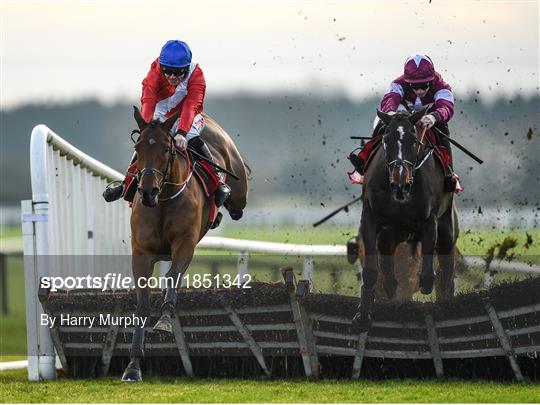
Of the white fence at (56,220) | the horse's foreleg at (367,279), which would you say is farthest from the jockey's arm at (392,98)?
the white fence at (56,220)

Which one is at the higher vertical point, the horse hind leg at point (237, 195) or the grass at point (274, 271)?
the horse hind leg at point (237, 195)

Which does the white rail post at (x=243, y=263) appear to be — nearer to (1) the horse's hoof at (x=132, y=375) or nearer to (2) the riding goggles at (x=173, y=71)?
(1) the horse's hoof at (x=132, y=375)

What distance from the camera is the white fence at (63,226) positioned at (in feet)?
34.2

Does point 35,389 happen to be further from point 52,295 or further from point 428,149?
point 428,149

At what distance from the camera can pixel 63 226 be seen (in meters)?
11.0

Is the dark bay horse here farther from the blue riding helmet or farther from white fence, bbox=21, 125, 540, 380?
white fence, bbox=21, 125, 540, 380

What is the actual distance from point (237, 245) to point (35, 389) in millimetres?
3079

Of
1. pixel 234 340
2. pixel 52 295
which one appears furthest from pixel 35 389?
pixel 234 340

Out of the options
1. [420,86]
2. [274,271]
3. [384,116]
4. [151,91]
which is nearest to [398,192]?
[384,116]

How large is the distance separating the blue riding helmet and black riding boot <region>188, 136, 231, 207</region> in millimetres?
789

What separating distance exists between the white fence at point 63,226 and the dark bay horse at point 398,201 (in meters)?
1.85

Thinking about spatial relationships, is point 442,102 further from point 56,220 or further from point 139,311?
point 56,220

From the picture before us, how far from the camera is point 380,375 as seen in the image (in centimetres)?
973

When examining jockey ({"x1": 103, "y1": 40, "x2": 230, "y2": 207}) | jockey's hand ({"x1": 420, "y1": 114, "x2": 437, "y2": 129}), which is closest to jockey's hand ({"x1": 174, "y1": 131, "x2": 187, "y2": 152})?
jockey ({"x1": 103, "y1": 40, "x2": 230, "y2": 207})
